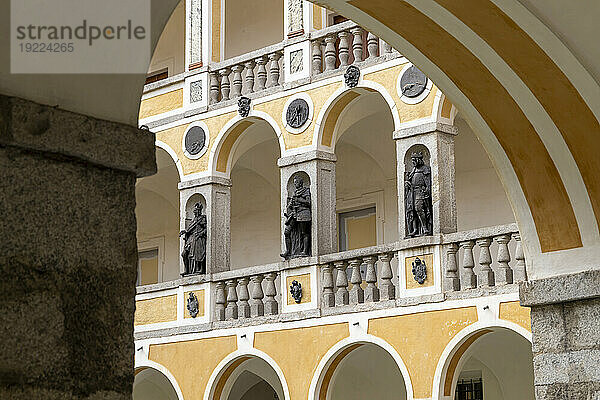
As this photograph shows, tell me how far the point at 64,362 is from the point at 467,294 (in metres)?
11.4

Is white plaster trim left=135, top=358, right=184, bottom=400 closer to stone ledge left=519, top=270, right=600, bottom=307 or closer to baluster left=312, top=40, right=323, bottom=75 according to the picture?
baluster left=312, top=40, right=323, bottom=75

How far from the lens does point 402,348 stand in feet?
48.4

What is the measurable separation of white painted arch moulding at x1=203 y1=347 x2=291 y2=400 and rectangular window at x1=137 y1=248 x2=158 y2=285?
205 inches

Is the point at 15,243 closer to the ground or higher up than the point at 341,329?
closer to the ground

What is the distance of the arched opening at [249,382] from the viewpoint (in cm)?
1703

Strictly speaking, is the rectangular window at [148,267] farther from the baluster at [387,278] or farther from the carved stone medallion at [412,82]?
the carved stone medallion at [412,82]

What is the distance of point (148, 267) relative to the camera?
22281 millimetres

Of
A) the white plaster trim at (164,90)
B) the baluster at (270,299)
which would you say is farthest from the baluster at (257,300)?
the white plaster trim at (164,90)

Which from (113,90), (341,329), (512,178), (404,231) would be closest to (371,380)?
(341,329)

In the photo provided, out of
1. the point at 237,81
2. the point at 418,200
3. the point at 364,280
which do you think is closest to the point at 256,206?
the point at 237,81

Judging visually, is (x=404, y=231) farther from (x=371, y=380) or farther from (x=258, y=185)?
(x=258, y=185)

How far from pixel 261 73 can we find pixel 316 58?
4.05 ft

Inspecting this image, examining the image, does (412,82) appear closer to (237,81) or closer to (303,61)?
(303,61)

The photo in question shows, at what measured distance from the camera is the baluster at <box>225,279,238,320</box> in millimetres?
16906
